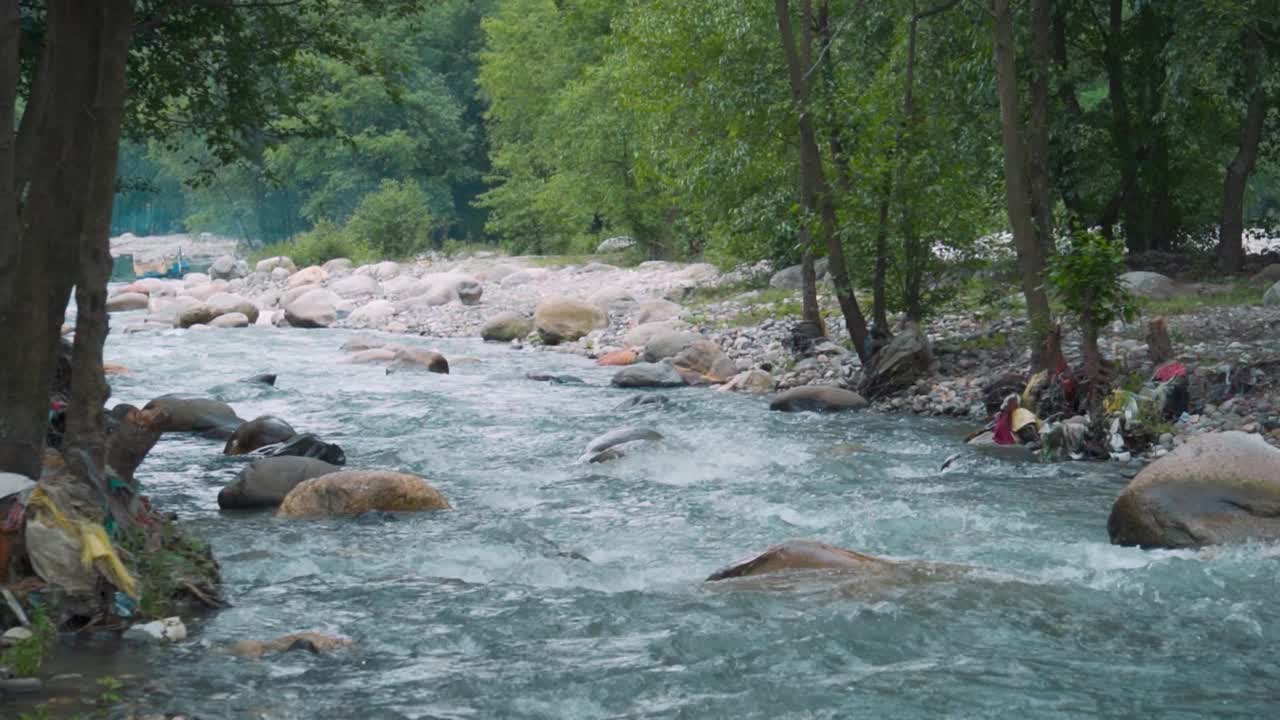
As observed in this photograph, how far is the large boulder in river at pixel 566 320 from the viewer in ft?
81.7

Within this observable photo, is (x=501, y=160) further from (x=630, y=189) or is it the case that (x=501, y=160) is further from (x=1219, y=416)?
(x=1219, y=416)

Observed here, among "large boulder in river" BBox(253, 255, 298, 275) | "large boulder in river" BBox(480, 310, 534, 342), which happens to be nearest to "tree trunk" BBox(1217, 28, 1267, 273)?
"large boulder in river" BBox(480, 310, 534, 342)

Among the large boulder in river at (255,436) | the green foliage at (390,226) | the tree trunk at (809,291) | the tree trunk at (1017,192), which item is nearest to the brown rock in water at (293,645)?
the large boulder in river at (255,436)

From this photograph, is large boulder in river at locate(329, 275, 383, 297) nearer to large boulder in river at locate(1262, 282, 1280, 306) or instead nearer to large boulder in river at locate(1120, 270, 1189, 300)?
large boulder in river at locate(1120, 270, 1189, 300)

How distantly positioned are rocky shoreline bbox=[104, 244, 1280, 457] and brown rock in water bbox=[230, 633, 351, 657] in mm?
7798

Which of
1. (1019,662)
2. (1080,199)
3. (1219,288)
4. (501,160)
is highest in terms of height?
(501,160)

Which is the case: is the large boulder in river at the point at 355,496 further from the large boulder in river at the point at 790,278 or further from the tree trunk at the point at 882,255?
the large boulder in river at the point at 790,278

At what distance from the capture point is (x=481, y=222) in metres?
58.6

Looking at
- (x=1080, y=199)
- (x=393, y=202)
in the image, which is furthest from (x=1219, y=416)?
(x=393, y=202)

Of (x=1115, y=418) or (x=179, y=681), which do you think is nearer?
(x=179, y=681)

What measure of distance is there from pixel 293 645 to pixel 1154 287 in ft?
51.5

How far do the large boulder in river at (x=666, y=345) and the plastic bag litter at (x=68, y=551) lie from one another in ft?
46.1

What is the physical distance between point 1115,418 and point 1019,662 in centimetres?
633

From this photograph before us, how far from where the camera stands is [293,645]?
256 inches
